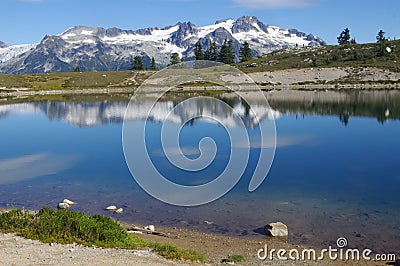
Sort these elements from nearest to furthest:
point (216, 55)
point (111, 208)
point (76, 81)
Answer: point (111, 208)
point (76, 81)
point (216, 55)

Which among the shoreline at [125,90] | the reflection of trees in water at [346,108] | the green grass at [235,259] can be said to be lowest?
the green grass at [235,259]

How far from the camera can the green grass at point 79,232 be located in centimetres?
1405

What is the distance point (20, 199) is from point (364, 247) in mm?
16790

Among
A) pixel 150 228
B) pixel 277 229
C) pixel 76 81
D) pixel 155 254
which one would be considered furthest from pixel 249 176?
pixel 76 81

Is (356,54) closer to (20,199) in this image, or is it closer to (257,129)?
(257,129)

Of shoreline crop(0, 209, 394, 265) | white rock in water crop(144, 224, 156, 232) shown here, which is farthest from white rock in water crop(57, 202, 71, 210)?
white rock in water crop(144, 224, 156, 232)

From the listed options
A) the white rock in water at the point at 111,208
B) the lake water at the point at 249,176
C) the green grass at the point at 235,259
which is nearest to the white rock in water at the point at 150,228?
the lake water at the point at 249,176

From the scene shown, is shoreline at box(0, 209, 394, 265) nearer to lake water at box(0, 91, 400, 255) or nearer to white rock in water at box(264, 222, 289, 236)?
white rock in water at box(264, 222, 289, 236)

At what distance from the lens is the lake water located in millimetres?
18844

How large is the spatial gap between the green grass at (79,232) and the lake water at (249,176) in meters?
4.30

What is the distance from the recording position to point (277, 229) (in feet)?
57.0

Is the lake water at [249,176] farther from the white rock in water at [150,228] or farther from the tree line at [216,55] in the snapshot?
the tree line at [216,55]

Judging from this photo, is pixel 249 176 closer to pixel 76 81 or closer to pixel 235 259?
pixel 235 259

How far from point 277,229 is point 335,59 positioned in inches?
5208
